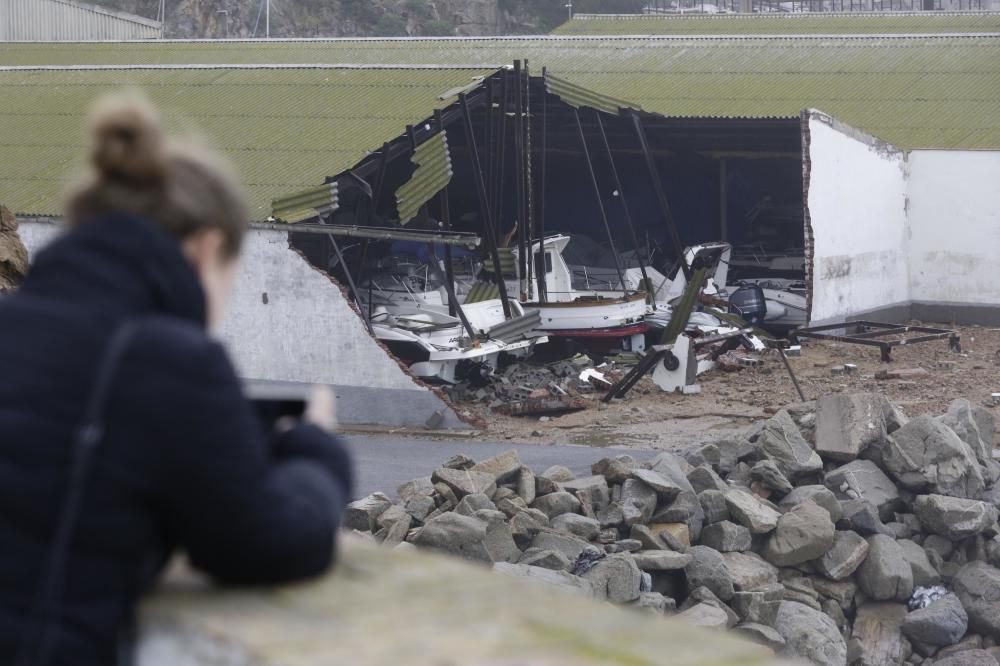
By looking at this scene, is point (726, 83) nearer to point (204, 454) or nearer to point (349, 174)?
point (349, 174)

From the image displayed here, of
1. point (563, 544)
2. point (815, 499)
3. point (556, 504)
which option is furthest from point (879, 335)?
point (563, 544)

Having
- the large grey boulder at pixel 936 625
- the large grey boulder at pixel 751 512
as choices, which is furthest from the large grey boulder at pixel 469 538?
the large grey boulder at pixel 936 625

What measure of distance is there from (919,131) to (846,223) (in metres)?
5.17

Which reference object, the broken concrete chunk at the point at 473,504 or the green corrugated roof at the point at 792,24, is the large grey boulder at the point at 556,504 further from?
the green corrugated roof at the point at 792,24

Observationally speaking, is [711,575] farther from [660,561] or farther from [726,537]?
[726,537]

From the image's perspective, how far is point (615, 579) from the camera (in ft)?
30.9

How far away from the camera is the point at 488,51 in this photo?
33.4 m

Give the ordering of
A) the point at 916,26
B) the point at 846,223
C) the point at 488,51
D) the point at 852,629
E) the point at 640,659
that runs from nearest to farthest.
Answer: the point at 640,659 → the point at 852,629 → the point at 846,223 → the point at 488,51 → the point at 916,26

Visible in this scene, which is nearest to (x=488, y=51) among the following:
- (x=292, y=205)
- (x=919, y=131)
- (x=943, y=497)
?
(x=919, y=131)

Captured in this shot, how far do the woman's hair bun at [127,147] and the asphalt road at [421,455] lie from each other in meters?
10.5

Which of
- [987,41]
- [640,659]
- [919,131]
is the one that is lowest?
[640,659]

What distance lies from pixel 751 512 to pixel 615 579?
6.47 ft

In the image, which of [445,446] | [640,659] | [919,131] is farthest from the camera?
[919,131]

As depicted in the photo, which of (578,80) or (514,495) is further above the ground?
(578,80)
